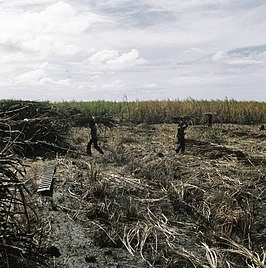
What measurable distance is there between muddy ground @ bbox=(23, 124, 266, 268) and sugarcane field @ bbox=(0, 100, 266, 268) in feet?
0.04

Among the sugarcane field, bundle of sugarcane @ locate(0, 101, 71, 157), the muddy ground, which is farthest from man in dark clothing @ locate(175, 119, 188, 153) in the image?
bundle of sugarcane @ locate(0, 101, 71, 157)

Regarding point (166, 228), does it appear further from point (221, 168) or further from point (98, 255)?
point (221, 168)

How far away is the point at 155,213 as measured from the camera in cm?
491

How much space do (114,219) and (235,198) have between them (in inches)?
63.0

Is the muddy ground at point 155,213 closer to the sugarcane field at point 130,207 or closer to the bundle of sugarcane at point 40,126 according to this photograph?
the sugarcane field at point 130,207

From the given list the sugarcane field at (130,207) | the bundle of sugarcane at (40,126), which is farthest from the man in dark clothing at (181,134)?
the bundle of sugarcane at (40,126)

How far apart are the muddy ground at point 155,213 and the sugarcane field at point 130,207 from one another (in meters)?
0.01

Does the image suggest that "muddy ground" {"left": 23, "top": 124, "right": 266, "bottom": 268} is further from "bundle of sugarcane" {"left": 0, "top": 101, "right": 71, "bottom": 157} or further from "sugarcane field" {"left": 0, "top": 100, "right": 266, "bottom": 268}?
"bundle of sugarcane" {"left": 0, "top": 101, "right": 71, "bottom": 157}

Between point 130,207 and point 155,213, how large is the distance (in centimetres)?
32

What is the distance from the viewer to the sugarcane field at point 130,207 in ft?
10.9

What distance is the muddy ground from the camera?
12.3 feet

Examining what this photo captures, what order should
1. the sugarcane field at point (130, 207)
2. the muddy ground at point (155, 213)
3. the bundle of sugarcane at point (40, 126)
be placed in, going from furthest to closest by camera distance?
the bundle of sugarcane at point (40, 126), the muddy ground at point (155, 213), the sugarcane field at point (130, 207)

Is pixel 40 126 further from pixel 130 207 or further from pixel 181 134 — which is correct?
pixel 130 207

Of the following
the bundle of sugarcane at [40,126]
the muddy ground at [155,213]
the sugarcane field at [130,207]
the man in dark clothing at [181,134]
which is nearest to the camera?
the sugarcane field at [130,207]
